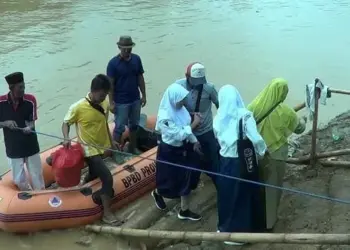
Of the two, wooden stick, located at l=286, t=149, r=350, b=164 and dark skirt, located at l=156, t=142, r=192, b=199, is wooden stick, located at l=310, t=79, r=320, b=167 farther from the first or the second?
dark skirt, located at l=156, t=142, r=192, b=199

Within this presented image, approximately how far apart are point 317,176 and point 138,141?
2593 mm

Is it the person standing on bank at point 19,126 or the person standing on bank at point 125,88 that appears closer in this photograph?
the person standing on bank at point 19,126

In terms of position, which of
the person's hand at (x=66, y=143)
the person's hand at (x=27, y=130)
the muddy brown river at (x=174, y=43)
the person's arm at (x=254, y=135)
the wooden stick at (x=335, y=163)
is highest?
the person's arm at (x=254, y=135)

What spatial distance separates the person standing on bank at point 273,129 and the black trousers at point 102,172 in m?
1.78

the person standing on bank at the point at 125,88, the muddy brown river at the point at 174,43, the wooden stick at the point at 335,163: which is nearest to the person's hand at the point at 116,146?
the person standing on bank at the point at 125,88

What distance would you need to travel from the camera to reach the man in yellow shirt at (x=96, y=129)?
6.10 metres

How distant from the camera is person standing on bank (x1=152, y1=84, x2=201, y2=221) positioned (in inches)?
225

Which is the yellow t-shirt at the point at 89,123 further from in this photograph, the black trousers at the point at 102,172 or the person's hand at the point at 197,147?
the person's hand at the point at 197,147

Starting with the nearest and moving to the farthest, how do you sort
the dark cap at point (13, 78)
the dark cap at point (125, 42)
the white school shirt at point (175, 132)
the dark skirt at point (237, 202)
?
the dark skirt at point (237, 202)
the white school shirt at point (175, 132)
the dark cap at point (13, 78)
the dark cap at point (125, 42)

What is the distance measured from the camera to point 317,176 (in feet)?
22.6

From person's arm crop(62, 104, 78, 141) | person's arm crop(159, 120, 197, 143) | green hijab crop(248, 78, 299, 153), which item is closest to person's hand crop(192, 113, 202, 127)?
person's arm crop(159, 120, 197, 143)

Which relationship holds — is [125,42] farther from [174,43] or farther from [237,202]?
[174,43]

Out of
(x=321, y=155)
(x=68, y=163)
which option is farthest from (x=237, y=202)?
(x=321, y=155)

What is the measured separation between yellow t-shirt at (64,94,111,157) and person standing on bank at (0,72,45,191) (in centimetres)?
44
